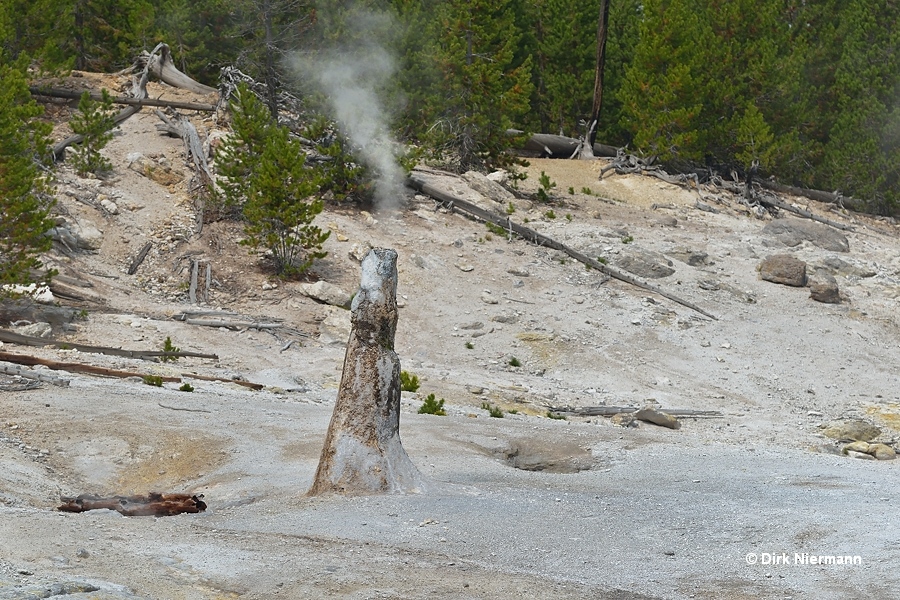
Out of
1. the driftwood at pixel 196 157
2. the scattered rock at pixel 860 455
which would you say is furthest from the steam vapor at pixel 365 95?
the scattered rock at pixel 860 455

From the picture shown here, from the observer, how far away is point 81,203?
23.0 m

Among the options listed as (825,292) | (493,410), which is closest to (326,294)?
(493,410)

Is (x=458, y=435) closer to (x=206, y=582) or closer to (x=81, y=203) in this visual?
(x=206, y=582)

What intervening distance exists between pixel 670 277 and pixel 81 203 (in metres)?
13.0

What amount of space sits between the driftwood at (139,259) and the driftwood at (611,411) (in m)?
9.20

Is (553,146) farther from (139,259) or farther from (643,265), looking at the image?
(139,259)

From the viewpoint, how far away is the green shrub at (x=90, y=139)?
949 inches

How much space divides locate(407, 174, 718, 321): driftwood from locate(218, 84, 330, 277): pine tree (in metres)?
5.02

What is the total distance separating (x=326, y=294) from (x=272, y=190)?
7.35ft

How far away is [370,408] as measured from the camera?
31.8ft

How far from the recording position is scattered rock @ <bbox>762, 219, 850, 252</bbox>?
29000 millimetres

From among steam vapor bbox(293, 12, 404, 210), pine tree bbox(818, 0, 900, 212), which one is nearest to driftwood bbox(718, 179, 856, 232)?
pine tree bbox(818, 0, 900, 212)

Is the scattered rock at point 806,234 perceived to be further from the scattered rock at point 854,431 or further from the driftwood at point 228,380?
the driftwood at point 228,380

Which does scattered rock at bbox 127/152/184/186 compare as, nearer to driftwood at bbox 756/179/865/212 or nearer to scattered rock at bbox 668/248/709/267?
scattered rock at bbox 668/248/709/267
